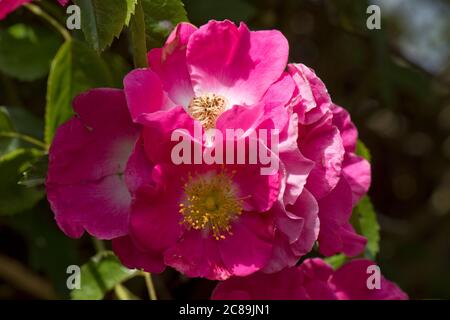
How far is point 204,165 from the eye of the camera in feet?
2.73

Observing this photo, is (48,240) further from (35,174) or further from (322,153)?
(322,153)

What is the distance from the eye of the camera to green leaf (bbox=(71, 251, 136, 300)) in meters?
1.04

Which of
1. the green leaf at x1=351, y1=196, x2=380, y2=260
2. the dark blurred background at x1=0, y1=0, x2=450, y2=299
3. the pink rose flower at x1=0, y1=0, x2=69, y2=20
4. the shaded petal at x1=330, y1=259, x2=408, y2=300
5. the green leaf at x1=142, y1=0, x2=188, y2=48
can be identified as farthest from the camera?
the dark blurred background at x1=0, y1=0, x2=450, y2=299

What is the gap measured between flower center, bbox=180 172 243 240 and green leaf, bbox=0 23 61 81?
0.46 metres

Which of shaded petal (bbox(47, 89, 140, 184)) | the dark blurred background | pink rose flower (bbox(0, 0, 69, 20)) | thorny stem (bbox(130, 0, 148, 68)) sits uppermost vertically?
pink rose flower (bbox(0, 0, 69, 20))

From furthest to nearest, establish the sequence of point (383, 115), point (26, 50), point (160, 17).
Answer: point (383, 115), point (26, 50), point (160, 17)

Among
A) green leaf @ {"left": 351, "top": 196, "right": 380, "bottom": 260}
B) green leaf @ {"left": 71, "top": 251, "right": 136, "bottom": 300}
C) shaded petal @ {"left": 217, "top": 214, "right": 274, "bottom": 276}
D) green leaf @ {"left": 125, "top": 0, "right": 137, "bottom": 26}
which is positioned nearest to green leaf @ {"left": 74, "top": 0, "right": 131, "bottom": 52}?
green leaf @ {"left": 125, "top": 0, "right": 137, "bottom": 26}

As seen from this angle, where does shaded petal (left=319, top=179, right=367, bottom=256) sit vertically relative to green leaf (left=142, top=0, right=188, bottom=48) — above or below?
below

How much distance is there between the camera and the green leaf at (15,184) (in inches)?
41.8

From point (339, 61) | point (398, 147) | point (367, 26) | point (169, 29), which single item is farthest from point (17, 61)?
point (398, 147)

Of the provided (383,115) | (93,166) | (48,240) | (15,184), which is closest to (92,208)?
(93,166)

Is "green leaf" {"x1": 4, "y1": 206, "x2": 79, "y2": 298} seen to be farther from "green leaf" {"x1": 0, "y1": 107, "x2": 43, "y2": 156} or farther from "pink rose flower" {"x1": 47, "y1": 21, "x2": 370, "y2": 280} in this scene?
"pink rose flower" {"x1": 47, "y1": 21, "x2": 370, "y2": 280}

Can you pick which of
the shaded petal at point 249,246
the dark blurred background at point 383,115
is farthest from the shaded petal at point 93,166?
the dark blurred background at point 383,115

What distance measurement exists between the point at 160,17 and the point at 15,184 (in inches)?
12.6
